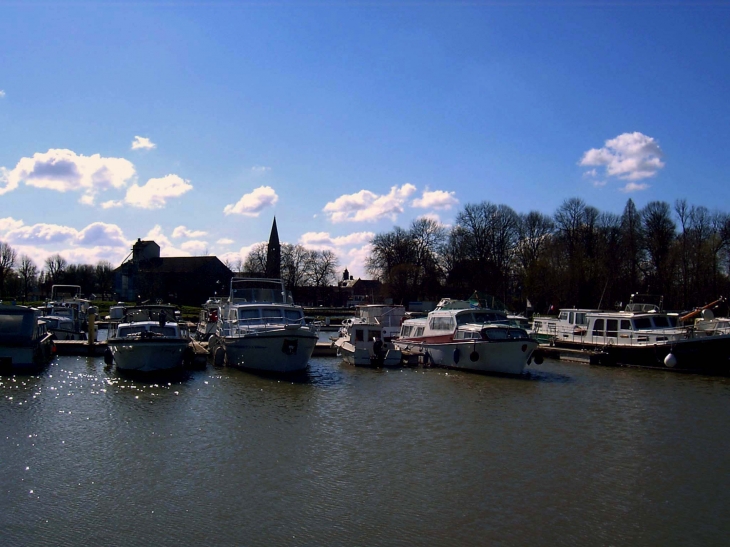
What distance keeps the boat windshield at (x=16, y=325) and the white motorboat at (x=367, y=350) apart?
1482 cm

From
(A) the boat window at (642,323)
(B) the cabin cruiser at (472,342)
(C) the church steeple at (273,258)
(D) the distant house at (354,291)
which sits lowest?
(B) the cabin cruiser at (472,342)

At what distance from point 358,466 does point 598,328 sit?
2619 cm

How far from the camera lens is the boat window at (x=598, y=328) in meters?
36.8

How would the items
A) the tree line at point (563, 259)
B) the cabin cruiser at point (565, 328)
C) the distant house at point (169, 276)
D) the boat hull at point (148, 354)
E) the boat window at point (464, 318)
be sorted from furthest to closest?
the distant house at point (169, 276) → the tree line at point (563, 259) → the cabin cruiser at point (565, 328) → the boat window at point (464, 318) → the boat hull at point (148, 354)

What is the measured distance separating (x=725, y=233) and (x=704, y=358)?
117ft

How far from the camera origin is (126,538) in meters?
10.4

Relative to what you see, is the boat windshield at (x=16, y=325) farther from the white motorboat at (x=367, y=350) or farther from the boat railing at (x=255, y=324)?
the white motorboat at (x=367, y=350)

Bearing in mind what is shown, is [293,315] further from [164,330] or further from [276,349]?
[164,330]

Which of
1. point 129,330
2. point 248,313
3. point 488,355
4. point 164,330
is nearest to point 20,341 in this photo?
point 129,330

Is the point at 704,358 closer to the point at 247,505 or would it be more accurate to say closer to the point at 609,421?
the point at 609,421

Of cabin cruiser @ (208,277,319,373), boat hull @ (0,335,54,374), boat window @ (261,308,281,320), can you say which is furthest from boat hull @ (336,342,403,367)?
boat hull @ (0,335,54,374)

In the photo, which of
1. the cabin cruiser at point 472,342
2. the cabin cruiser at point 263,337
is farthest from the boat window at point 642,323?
the cabin cruiser at point 263,337

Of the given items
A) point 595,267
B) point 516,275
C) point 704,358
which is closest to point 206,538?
point 704,358

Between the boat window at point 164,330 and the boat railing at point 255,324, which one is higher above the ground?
the boat railing at point 255,324
